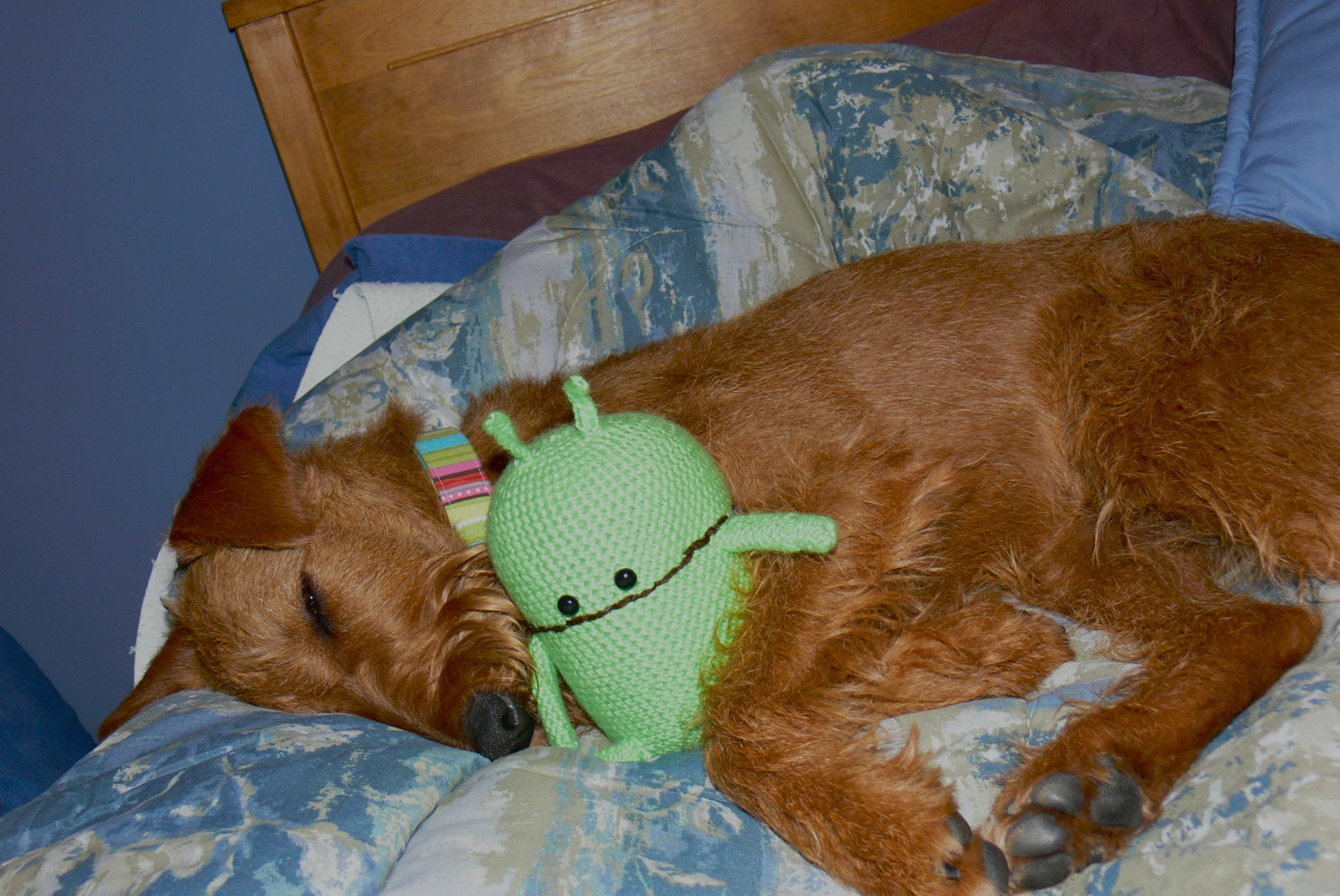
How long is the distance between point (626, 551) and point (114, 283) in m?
3.65

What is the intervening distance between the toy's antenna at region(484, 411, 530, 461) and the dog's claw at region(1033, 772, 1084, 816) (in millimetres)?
913

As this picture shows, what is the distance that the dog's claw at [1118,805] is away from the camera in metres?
1.21

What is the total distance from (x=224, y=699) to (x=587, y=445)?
120cm

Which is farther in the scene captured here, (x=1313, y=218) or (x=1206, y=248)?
(x=1313, y=218)

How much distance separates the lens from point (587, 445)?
52.9 inches

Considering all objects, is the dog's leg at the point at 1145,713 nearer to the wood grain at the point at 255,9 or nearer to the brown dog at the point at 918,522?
the brown dog at the point at 918,522

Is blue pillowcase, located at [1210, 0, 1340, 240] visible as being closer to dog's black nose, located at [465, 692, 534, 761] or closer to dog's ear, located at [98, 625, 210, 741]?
dog's black nose, located at [465, 692, 534, 761]

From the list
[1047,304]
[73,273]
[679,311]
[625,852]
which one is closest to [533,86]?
[679,311]

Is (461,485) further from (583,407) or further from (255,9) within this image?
(255,9)

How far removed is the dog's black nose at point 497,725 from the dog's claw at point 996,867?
856 millimetres

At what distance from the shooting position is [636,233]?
101 inches

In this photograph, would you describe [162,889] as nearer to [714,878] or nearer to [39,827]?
[39,827]

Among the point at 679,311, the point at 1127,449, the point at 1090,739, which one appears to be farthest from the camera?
the point at 679,311

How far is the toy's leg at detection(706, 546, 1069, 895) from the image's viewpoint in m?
1.26
